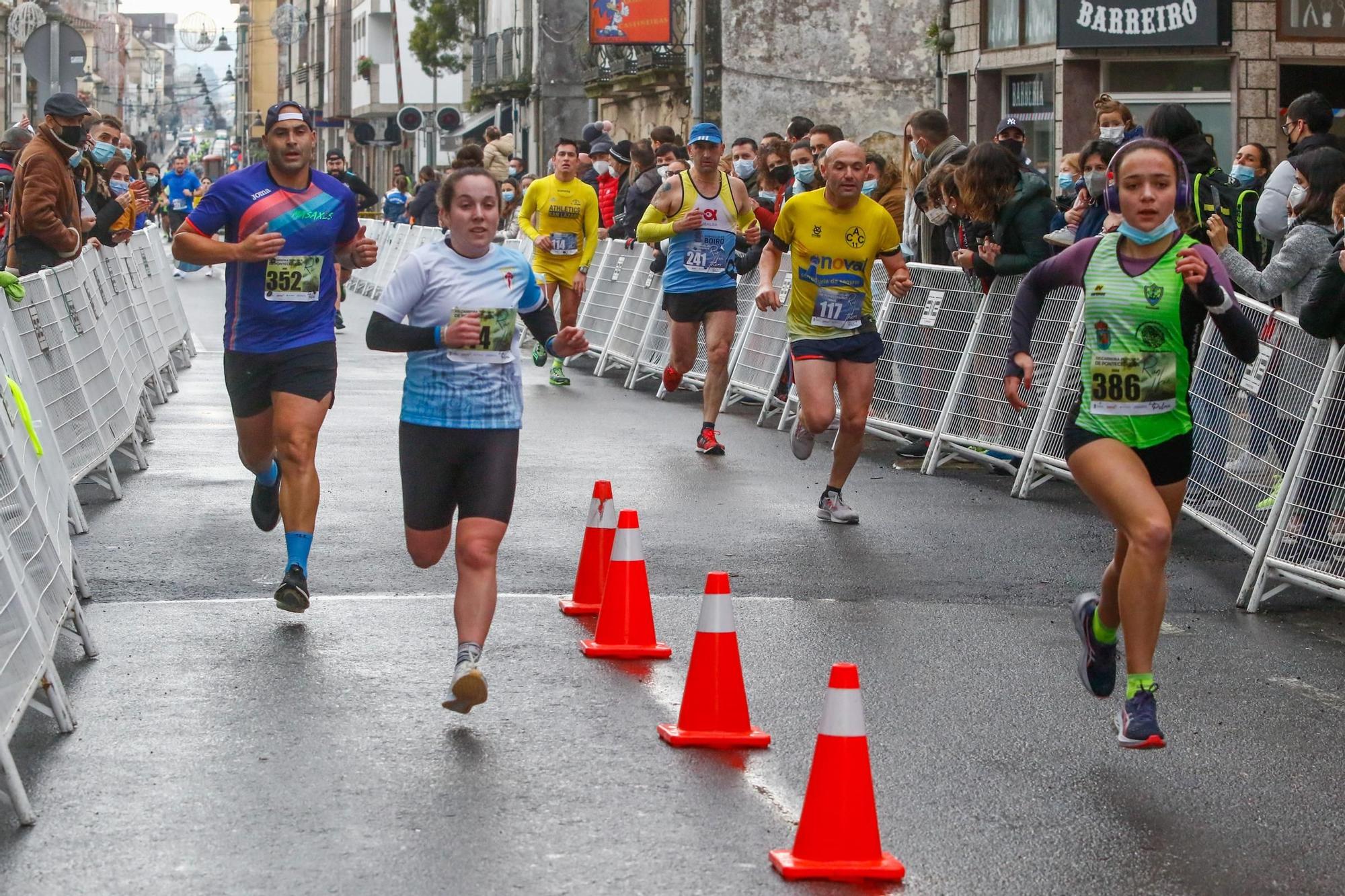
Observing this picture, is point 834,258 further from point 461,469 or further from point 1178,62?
point 1178,62

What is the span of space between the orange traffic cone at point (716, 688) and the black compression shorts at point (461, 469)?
0.83 m

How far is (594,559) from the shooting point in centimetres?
811

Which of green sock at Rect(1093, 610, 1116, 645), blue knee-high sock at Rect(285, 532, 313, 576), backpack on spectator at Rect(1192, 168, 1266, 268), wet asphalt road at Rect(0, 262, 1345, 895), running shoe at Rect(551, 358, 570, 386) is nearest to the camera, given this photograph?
wet asphalt road at Rect(0, 262, 1345, 895)

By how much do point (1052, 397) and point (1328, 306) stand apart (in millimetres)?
3542

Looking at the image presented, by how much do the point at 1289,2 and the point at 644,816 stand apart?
19.1 m

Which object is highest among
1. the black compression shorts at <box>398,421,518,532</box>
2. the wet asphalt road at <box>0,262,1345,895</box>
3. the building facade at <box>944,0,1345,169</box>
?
the building facade at <box>944,0,1345,169</box>

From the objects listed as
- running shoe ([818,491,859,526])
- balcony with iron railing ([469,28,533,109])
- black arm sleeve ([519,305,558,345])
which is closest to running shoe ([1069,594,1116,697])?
black arm sleeve ([519,305,558,345])

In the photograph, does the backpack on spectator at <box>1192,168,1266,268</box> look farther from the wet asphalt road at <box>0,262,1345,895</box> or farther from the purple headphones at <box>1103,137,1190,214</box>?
the purple headphones at <box>1103,137,1190,214</box>

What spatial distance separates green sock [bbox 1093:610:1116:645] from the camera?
6.37 metres

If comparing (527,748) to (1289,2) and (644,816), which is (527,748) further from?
(1289,2)

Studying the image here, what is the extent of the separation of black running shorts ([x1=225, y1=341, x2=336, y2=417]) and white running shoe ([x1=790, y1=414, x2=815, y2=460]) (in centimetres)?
359

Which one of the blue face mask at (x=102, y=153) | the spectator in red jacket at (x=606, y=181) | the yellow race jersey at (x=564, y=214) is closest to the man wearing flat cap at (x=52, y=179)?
the blue face mask at (x=102, y=153)

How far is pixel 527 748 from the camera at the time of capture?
6012 millimetres

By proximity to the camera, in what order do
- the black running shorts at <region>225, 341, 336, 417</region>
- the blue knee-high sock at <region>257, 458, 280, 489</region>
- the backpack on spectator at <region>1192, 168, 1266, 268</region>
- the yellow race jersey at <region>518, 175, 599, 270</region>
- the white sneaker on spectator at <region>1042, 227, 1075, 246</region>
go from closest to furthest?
1. the black running shorts at <region>225, 341, 336, 417</region>
2. the blue knee-high sock at <region>257, 458, 280, 489</region>
3. the backpack on spectator at <region>1192, 168, 1266, 268</region>
4. the white sneaker on spectator at <region>1042, 227, 1075, 246</region>
5. the yellow race jersey at <region>518, 175, 599, 270</region>
